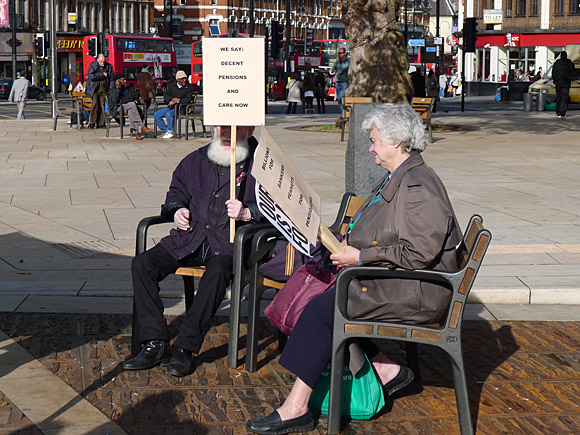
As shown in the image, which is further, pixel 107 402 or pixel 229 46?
pixel 229 46

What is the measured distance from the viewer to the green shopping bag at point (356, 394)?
450 centimetres

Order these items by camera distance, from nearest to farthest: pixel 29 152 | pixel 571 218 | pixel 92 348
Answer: pixel 92 348 → pixel 571 218 → pixel 29 152

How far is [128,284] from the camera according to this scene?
22.9 feet

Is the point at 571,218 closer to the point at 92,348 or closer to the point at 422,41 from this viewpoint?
the point at 92,348

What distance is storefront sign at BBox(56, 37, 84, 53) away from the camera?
77312 mm

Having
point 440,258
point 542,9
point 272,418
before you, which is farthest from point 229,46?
point 542,9

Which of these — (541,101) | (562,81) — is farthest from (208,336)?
(541,101)

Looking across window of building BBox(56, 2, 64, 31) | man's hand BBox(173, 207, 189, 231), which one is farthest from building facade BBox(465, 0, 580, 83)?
man's hand BBox(173, 207, 189, 231)

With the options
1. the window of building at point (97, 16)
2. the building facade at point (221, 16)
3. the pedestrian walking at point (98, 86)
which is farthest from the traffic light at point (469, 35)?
the building facade at point (221, 16)

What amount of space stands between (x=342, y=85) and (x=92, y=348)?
25.7m

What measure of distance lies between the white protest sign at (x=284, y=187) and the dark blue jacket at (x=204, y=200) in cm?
114

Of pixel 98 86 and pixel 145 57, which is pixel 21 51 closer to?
pixel 145 57

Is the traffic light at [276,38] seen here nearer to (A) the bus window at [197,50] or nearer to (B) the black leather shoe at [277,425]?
(A) the bus window at [197,50]

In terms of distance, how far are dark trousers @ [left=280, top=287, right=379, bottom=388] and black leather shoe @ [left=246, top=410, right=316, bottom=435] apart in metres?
0.16
